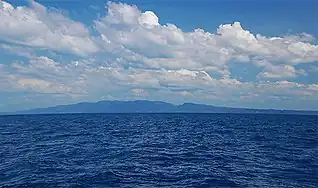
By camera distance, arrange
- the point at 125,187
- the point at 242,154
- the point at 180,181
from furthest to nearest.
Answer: the point at 242,154 < the point at 180,181 < the point at 125,187

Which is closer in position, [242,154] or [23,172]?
[23,172]

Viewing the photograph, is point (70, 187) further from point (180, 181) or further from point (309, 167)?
point (309, 167)

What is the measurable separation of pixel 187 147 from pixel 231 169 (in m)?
16.6

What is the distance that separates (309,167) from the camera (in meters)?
35.5

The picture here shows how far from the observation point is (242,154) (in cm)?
4441

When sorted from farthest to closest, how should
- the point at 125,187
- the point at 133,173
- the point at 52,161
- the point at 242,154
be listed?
the point at 242,154 < the point at 52,161 < the point at 133,173 < the point at 125,187

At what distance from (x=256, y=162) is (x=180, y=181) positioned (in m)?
13.8

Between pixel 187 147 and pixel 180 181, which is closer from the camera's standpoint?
pixel 180 181

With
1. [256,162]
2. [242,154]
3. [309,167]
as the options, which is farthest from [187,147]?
[309,167]

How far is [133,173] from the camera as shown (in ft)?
105

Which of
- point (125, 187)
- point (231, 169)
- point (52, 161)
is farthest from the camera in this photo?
point (52, 161)

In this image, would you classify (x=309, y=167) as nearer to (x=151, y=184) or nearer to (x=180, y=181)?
(x=180, y=181)

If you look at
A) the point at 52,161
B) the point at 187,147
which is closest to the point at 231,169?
the point at 187,147

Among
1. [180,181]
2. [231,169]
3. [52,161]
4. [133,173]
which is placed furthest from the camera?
[52,161]
